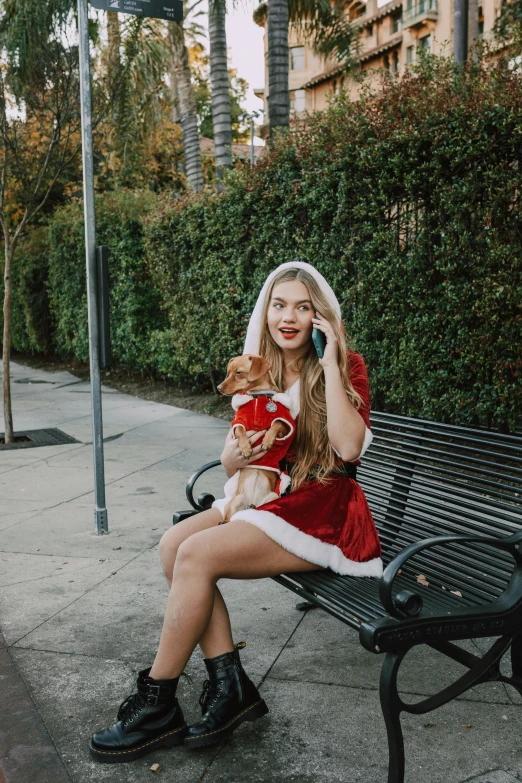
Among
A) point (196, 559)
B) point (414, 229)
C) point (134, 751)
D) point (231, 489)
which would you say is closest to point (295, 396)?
point (231, 489)

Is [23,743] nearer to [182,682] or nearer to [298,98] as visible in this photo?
[182,682]

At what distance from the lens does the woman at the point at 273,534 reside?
2.56 metres

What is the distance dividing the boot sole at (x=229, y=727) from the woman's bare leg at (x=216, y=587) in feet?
0.70

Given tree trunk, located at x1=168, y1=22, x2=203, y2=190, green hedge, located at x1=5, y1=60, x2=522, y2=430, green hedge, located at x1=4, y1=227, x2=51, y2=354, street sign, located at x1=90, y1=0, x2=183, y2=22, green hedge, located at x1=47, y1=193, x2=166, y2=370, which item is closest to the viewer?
street sign, located at x1=90, y1=0, x2=183, y2=22

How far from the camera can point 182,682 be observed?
312 centimetres

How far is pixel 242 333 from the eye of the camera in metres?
9.67

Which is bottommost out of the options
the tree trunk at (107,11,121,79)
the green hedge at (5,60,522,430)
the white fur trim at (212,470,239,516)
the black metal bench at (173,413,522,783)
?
the black metal bench at (173,413,522,783)

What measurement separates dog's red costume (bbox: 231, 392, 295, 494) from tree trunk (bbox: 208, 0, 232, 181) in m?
11.6

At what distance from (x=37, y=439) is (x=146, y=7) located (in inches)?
214

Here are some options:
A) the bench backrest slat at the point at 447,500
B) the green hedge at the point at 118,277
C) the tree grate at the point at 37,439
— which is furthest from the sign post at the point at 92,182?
the green hedge at the point at 118,277

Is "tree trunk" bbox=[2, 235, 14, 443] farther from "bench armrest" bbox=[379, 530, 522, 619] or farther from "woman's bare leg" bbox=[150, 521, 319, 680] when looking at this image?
"bench armrest" bbox=[379, 530, 522, 619]

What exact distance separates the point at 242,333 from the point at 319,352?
22.4 ft

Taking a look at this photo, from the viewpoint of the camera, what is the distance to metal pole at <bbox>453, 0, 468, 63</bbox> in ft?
34.4

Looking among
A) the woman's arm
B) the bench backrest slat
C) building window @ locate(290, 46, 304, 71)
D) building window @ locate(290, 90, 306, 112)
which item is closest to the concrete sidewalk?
the bench backrest slat
